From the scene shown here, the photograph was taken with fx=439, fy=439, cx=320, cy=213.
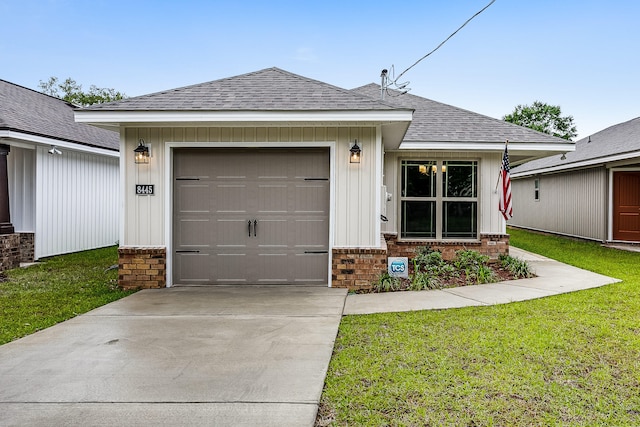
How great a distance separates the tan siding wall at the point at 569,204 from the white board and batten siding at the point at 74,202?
570 inches

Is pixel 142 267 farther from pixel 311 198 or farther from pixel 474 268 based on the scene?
pixel 474 268

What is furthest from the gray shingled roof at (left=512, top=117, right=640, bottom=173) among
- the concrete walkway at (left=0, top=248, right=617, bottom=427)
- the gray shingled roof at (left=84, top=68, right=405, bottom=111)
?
the gray shingled roof at (left=84, top=68, right=405, bottom=111)

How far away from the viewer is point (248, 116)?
6.18m

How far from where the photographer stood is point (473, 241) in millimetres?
9305

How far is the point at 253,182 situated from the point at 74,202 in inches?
258

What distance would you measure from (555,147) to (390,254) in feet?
12.9

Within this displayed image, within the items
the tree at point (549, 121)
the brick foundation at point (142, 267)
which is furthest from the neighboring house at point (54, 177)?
the tree at point (549, 121)

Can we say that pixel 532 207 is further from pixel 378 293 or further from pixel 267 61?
pixel 267 61

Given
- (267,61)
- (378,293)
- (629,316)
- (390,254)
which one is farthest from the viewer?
(267,61)

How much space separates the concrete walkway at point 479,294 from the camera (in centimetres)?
555

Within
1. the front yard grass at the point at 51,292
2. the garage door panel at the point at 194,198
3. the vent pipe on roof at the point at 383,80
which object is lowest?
the front yard grass at the point at 51,292

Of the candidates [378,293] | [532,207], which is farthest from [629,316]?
[532,207]

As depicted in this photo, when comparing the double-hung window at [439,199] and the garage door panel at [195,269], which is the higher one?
the double-hung window at [439,199]

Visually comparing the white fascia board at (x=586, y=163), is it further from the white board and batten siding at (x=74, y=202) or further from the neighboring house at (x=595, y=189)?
the white board and batten siding at (x=74, y=202)
